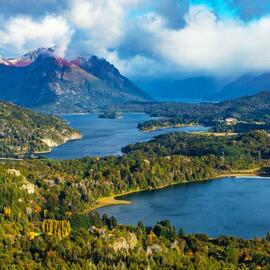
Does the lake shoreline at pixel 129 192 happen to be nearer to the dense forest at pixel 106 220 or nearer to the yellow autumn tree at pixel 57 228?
the dense forest at pixel 106 220

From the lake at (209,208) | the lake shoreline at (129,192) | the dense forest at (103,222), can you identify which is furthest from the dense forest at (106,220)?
the lake at (209,208)

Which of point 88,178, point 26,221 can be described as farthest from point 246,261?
point 88,178

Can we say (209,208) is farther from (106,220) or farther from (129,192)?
(106,220)

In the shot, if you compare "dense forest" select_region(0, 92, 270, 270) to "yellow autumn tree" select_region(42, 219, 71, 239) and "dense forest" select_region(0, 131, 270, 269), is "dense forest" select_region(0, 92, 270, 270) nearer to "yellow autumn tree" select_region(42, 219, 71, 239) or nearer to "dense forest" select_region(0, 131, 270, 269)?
"yellow autumn tree" select_region(42, 219, 71, 239)

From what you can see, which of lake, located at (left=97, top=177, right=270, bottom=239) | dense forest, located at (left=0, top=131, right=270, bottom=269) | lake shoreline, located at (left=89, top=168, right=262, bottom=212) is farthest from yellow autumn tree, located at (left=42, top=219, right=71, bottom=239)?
lake shoreline, located at (left=89, top=168, right=262, bottom=212)

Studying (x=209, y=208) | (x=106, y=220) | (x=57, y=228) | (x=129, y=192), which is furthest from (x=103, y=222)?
(x=129, y=192)
